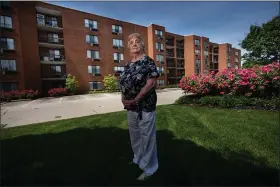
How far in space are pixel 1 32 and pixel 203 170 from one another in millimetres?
28032

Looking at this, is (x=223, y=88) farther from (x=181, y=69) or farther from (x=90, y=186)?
(x=181, y=69)

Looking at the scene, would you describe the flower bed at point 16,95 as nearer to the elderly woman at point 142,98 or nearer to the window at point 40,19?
the window at point 40,19

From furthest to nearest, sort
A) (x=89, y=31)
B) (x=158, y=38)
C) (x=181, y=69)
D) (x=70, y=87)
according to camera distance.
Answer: (x=181, y=69) < (x=158, y=38) < (x=89, y=31) < (x=70, y=87)

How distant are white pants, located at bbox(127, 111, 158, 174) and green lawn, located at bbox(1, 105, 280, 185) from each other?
226mm

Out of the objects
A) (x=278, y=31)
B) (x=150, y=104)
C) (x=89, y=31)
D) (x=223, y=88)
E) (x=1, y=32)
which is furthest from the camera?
(x=89, y=31)

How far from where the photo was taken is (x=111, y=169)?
2717mm

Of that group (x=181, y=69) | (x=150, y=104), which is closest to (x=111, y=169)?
(x=150, y=104)

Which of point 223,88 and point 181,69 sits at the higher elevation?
point 181,69

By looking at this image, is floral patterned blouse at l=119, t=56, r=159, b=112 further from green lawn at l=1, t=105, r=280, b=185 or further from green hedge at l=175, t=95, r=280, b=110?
green hedge at l=175, t=95, r=280, b=110

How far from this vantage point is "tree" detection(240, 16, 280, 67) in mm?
23672

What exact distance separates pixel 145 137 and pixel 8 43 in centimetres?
2777

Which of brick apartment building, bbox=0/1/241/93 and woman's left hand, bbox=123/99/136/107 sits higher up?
brick apartment building, bbox=0/1/241/93

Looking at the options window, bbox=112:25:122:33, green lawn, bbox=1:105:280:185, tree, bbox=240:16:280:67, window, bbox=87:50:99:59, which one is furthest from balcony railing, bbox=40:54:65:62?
tree, bbox=240:16:280:67

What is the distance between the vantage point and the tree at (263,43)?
23.7 meters
